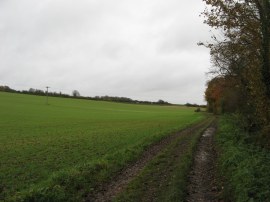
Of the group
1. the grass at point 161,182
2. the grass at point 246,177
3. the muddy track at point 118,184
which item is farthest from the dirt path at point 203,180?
the muddy track at point 118,184

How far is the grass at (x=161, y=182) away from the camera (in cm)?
1182

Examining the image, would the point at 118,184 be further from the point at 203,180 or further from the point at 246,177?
the point at 246,177

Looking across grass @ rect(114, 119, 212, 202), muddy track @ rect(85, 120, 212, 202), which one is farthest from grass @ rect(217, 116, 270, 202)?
muddy track @ rect(85, 120, 212, 202)

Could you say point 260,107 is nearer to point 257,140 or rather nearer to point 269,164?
point 269,164

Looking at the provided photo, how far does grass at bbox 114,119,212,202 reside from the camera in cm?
1182

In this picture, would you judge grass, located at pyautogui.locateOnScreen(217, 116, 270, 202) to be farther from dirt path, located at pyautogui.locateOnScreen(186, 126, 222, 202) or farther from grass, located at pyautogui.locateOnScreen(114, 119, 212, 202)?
grass, located at pyautogui.locateOnScreen(114, 119, 212, 202)

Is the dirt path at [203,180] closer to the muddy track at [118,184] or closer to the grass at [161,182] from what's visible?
the grass at [161,182]

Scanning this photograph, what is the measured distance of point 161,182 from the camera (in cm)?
1395

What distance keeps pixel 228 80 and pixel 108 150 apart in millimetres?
19746

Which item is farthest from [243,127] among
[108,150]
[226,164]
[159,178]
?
[159,178]

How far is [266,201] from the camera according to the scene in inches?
387

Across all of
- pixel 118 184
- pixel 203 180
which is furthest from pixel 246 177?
pixel 118 184

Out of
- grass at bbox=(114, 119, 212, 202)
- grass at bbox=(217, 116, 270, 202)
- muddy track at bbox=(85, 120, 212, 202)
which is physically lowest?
muddy track at bbox=(85, 120, 212, 202)

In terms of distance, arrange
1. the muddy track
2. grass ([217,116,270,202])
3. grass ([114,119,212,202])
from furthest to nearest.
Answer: the muddy track, grass ([114,119,212,202]), grass ([217,116,270,202])
